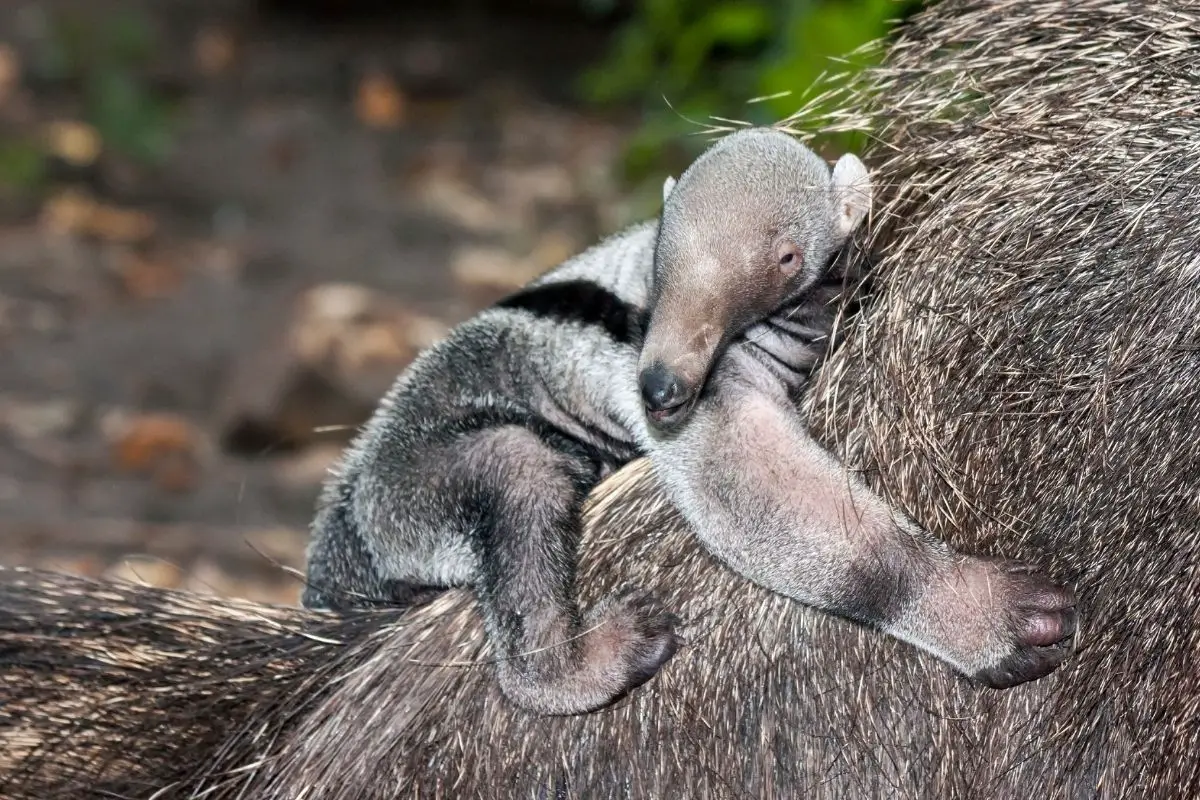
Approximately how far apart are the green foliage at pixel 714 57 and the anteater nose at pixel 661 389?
3.37 meters

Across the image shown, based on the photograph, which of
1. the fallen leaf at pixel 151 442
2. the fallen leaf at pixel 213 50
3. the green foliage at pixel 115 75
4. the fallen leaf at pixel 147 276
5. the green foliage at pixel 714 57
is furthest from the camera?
the fallen leaf at pixel 213 50

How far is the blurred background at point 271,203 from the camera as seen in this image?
6199 millimetres

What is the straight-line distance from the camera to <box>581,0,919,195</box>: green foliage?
557 centimetres

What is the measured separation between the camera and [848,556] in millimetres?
2453

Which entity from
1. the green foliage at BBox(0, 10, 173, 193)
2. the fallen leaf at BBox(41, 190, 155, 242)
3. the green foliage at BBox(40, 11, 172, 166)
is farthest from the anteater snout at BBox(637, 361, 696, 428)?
the green foliage at BBox(40, 11, 172, 166)

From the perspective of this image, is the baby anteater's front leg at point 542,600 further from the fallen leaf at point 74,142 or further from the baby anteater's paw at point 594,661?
the fallen leaf at point 74,142

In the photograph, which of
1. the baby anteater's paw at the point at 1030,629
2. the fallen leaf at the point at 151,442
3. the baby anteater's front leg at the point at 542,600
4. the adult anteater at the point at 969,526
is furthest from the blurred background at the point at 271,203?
the baby anteater's paw at the point at 1030,629

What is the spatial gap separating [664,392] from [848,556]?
46 centimetres

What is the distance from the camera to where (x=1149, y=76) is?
2734mm

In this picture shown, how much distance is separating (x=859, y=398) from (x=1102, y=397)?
45 centimetres

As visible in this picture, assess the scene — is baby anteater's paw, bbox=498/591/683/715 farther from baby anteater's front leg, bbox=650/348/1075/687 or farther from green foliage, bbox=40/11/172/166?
green foliage, bbox=40/11/172/166

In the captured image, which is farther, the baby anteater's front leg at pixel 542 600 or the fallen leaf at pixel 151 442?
the fallen leaf at pixel 151 442

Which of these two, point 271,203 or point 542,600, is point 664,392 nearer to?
point 542,600

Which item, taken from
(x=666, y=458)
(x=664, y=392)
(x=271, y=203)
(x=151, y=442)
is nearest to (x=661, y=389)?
(x=664, y=392)
